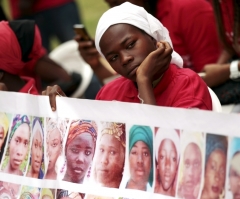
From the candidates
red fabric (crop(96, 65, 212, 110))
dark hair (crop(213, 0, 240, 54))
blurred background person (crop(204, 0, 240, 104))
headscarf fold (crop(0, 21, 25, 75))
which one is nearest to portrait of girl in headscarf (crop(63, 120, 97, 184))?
red fabric (crop(96, 65, 212, 110))

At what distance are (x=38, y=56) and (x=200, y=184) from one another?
157cm

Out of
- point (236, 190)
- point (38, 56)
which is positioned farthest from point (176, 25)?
point (236, 190)

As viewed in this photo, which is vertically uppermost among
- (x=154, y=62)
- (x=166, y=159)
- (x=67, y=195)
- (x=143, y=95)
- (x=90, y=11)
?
(x=90, y=11)

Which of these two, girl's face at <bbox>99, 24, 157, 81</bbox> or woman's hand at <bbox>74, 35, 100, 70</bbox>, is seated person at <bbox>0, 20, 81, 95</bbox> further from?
girl's face at <bbox>99, 24, 157, 81</bbox>

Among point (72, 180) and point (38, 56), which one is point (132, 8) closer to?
point (72, 180)

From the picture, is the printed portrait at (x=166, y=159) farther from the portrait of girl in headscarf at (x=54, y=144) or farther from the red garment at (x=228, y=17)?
the red garment at (x=228, y=17)

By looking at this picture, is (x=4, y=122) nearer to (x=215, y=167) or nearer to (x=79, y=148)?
(x=79, y=148)

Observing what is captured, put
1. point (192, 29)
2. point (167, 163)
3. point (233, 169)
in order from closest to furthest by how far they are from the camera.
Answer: point (233, 169) → point (167, 163) → point (192, 29)

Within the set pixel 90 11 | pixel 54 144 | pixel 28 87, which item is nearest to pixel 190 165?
pixel 54 144

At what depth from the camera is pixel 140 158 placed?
194cm

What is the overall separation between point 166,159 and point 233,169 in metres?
0.21

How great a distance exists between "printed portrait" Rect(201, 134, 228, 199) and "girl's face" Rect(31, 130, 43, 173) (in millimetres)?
594

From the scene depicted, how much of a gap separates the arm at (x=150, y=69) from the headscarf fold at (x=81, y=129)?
188mm

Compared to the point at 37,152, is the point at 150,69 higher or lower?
higher
